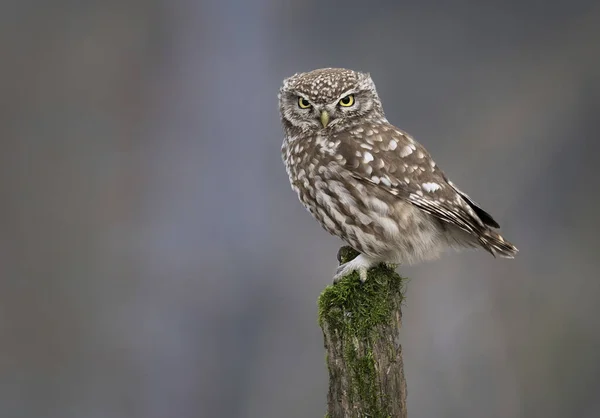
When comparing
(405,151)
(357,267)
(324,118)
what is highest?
(324,118)

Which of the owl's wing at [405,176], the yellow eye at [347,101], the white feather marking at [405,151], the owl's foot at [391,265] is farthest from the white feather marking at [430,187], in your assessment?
the yellow eye at [347,101]

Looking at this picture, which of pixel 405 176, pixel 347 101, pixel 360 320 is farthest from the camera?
pixel 347 101

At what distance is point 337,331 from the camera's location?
184 centimetres

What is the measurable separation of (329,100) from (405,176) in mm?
363

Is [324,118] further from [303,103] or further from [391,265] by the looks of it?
[391,265]

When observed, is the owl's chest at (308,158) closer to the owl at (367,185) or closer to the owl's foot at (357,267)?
the owl at (367,185)

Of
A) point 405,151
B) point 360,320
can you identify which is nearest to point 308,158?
point 405,151

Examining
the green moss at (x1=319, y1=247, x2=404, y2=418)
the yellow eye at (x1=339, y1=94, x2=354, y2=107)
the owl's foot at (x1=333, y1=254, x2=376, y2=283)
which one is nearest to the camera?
the green moss at (x1=319, y1=247, x2=404, y2=418)

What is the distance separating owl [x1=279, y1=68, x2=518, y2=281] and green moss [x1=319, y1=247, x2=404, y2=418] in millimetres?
132

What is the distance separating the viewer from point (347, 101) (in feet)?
7.26

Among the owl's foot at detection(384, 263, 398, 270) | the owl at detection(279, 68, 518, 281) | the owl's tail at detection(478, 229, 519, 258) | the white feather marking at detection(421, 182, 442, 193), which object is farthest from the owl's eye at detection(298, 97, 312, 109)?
the owl's tail at detection(478, 229, 519, 258)

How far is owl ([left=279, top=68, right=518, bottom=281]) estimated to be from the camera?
2.10 metres

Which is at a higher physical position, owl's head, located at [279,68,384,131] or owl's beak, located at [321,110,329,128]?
owl's head, located at [279,68,384,131]

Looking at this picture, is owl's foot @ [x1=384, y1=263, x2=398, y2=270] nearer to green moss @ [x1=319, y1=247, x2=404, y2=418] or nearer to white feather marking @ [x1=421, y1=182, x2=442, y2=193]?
green moss @ [x1=319, y1=247, x2=404, y2=418]
